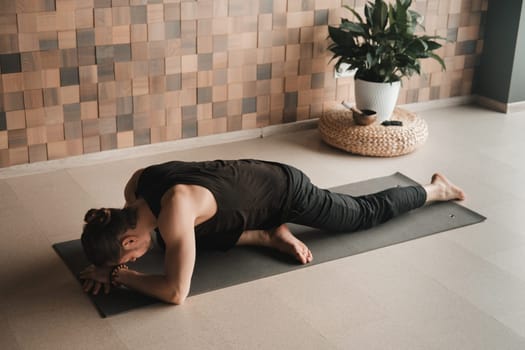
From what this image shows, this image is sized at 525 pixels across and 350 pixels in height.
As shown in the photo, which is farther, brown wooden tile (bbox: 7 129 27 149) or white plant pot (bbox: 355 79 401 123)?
white plant pot (bbox: 355 79 401 123)

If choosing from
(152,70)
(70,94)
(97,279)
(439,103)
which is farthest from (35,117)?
(439,103)

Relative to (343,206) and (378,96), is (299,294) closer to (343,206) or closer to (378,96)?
(343,206)

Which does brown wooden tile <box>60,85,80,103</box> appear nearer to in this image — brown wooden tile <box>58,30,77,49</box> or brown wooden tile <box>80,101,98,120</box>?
brown wooden tile <box>80,101,98,120</box>

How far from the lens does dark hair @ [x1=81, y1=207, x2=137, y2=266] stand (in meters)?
2.72

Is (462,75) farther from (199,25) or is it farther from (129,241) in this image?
(129,241)

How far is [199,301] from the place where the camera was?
9.56 feet

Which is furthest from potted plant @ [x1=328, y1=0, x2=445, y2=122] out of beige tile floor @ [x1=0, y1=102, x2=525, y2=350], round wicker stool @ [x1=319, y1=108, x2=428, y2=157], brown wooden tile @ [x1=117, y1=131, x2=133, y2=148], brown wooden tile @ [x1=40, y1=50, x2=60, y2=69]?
brown wooden tile @ [x1=40, y1=50, x2=60, y2=69]

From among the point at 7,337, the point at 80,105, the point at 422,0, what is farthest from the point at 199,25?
the point at 7,337

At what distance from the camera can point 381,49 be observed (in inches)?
167

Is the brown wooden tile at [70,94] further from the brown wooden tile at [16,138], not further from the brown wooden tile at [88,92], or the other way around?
the brown wooden tile at [16,138]

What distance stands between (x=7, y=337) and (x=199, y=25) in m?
2.08

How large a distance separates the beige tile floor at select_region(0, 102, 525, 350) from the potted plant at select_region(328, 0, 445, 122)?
558 mm

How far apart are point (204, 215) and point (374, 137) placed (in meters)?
1.63

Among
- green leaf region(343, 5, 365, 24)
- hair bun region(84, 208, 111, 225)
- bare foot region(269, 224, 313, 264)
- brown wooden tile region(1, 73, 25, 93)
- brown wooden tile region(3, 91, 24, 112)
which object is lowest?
bare foot region(269, 224, 313, 264)
